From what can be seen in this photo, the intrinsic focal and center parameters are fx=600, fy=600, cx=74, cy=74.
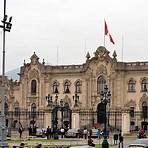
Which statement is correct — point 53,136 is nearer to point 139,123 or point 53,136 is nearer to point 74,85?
point 139,123

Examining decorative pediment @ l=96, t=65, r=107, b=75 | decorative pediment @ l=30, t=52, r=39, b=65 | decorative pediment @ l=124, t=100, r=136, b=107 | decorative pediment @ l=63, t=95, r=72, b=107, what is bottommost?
decorative pediment @ l=124, t=100, r=136, b=107

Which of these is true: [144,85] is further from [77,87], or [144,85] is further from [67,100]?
[67,100]

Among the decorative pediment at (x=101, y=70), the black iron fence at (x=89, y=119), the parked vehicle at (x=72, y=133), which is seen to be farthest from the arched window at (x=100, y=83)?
the parked vehicle at (x=72, y=133)

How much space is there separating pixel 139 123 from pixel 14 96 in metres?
24.7

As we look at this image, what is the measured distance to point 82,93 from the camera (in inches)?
3701

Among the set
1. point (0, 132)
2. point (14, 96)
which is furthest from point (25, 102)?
point (0, 132)

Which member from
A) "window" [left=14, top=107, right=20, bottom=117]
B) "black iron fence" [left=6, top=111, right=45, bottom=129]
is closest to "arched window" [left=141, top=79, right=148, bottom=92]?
"black iron fence" [left=6, top=111, right=45, bottom=129]

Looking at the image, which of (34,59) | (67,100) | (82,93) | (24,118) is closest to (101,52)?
(82,93)

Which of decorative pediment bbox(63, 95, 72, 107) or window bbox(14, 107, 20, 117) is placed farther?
window bbox(14, 107, 20, 117)

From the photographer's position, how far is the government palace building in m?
87.8

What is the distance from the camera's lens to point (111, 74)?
9100 cm

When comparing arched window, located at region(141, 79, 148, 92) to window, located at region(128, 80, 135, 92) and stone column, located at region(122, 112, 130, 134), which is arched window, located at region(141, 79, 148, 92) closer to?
window, located at region(128, 80, 135, 92)

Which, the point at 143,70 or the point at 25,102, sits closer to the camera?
the point at 143,70

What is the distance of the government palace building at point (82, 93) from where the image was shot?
87.8m
